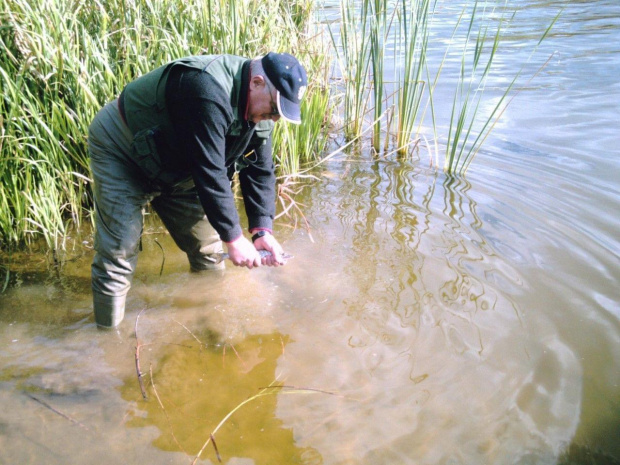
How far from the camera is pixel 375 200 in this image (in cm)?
463

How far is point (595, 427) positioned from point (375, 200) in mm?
2606

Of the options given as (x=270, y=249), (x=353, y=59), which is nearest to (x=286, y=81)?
(x=270, y=249)

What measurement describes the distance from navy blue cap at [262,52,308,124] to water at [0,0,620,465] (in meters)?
1.29

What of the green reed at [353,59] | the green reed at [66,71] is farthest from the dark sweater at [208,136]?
the green reed at [353,59]

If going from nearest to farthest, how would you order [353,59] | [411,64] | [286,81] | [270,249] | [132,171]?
[286,81], [132,171], [270,249], [411,64], [353,59]

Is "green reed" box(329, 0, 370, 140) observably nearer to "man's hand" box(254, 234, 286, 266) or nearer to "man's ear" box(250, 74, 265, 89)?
"man's hand" box(254, 234, 286, 266)

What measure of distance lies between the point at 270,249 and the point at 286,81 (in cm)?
95

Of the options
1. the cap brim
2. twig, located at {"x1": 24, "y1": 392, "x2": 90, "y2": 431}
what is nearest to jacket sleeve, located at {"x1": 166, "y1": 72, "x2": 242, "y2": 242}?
the cap brim

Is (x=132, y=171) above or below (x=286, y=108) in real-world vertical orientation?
below

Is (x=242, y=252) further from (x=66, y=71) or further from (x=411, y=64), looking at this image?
(x=411, y=64)

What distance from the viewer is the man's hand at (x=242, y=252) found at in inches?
101

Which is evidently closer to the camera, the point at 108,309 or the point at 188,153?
the point at 188,153

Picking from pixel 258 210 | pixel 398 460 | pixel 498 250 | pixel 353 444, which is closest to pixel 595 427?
pixel 398 460

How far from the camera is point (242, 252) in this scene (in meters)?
2.58
